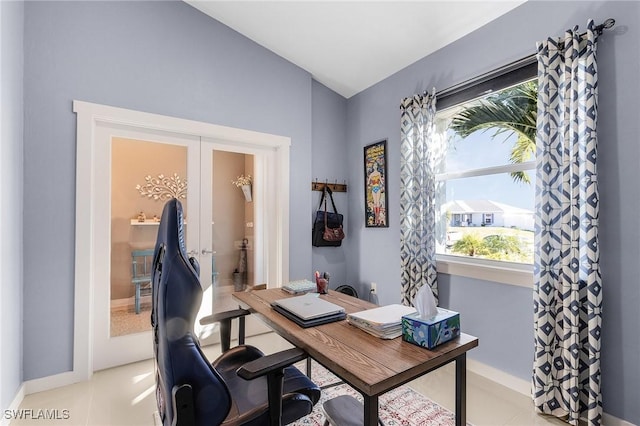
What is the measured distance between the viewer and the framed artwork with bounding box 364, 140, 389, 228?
10.5ft

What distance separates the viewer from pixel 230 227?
3012 mm

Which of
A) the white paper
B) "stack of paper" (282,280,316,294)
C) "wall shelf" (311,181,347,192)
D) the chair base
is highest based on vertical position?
"wall shelf" (311,181,347,192)

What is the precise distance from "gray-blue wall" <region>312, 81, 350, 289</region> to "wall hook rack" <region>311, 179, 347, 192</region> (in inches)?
1.5

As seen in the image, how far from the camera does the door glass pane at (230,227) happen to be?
9.62ft

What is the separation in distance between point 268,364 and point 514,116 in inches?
94.5

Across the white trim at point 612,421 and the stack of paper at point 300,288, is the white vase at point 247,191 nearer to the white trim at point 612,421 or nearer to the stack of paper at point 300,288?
the stack of paper at point 300,288

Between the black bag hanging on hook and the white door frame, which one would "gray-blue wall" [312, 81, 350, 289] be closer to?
the black bag hanging on hook

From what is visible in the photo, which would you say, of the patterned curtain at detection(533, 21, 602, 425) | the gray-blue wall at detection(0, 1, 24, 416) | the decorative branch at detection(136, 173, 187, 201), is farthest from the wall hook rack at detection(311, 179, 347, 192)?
the gray-blue wall at detection(0, 1, 24, 416)

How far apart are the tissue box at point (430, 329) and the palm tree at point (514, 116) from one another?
61.4 inches

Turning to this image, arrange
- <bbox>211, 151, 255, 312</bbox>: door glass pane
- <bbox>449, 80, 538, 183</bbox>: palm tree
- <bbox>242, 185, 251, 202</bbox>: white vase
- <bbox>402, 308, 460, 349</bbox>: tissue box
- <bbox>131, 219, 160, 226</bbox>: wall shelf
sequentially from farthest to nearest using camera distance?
1. <bbox>242, 185, 251, 202</bbox>: white vase
2. <bbox>211, 151, 255, 312</bbox>: door glass pane
3. <bbox>131, 219, 160, 226</bbox>: wall shelf
4. <bbox>449, 80, 538, 183</bbox>: palm tree
5. <bbox>402, 308, 460, 349</bbox>: tissue box

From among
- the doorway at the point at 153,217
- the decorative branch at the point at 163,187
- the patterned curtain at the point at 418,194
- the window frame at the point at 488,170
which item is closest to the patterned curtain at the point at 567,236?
the window frame at the point at 488,170

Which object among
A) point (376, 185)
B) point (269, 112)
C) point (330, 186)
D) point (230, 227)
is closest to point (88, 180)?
point (230, 227)

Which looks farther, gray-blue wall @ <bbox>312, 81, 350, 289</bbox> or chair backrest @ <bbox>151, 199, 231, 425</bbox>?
gray-blue wall @ <bbox>312, 81, 350, 289</bbox>

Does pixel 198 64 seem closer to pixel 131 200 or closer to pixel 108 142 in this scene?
pixel 108 142
